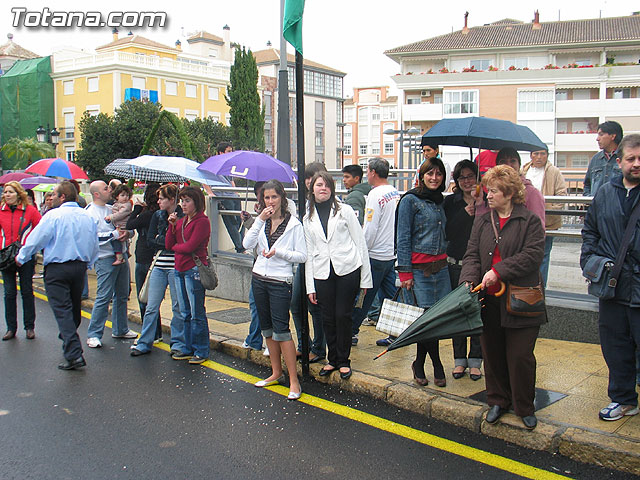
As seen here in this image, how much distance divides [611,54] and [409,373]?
5975 cm

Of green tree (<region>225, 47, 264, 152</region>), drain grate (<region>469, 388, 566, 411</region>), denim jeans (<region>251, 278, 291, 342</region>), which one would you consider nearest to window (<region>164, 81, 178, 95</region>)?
green tree (<region>225, 47, 264, 152</region>)

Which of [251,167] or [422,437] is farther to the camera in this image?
[251,167]

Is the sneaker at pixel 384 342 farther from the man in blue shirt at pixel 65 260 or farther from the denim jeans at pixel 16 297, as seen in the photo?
the denim jeans at pixel 16 297

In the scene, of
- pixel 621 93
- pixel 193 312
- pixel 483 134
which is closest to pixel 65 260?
pixel 193 312

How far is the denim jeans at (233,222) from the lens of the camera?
375 inches

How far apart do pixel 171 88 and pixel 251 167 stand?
59.7m

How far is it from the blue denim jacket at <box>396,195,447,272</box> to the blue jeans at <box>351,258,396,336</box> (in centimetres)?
114

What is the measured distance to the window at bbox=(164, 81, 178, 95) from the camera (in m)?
61.9

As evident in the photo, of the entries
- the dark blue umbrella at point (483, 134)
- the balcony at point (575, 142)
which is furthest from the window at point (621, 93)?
the dark blue umbrella at point (483, 134)

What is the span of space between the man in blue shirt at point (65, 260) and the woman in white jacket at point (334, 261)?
2.61m

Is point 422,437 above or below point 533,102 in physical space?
below

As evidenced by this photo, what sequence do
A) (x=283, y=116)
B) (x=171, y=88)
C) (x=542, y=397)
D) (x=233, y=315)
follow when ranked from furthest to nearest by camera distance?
(x=171, y=88) < (x=283, y=116) < (x=233, y=315) < (x=542, y=397)

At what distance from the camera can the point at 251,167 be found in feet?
21.5
